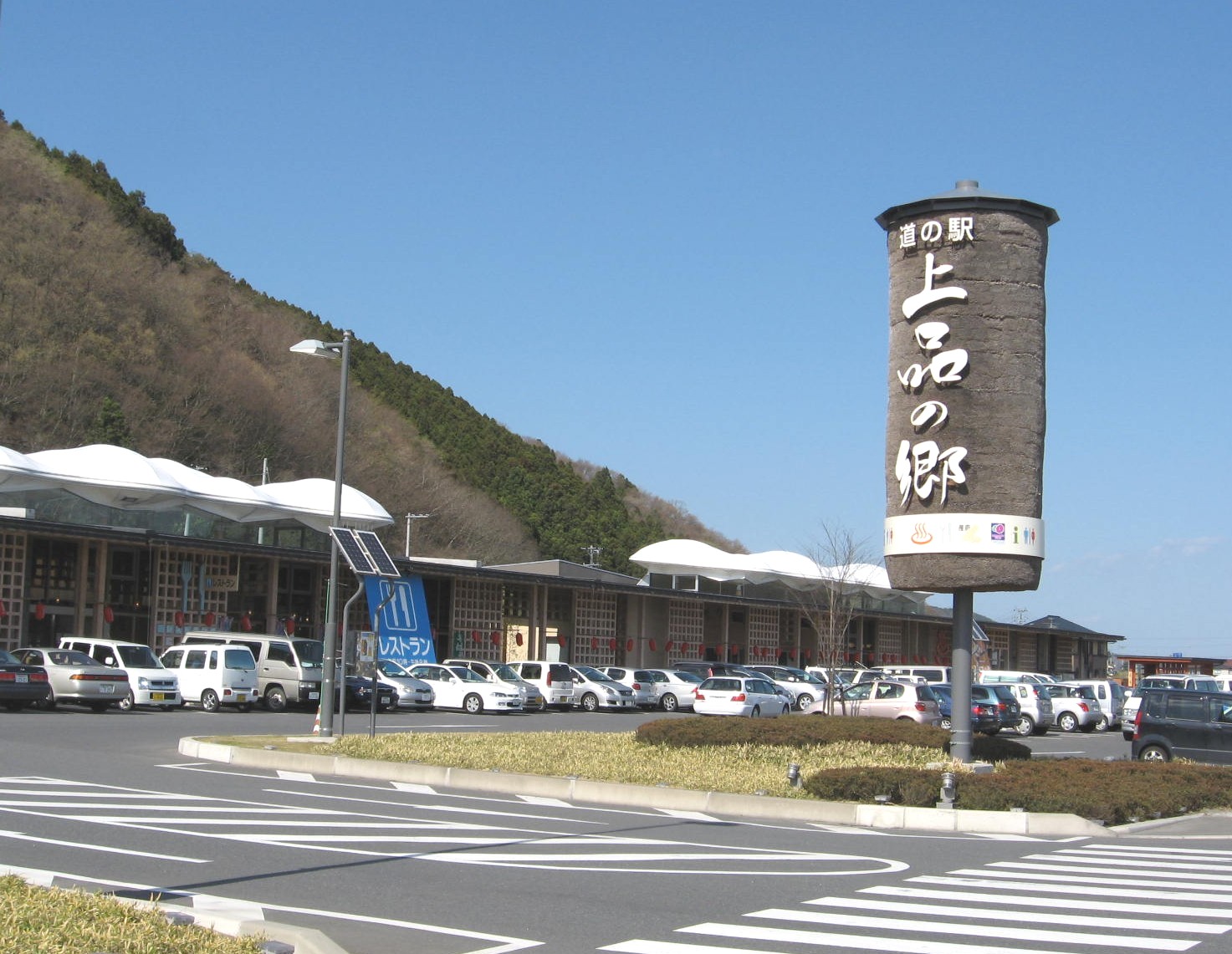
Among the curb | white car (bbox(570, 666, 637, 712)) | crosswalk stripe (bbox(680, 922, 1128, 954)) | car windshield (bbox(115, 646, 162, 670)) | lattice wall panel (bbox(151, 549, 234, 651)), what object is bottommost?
white car (bbox(570, 666, 637, 712))

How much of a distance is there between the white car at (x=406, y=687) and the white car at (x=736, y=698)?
295 inches

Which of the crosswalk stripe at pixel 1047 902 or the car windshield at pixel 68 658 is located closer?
the crosswalk stripe at pixel 1047 902

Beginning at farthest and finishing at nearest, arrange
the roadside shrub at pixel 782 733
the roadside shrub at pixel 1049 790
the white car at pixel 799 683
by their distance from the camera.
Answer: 1. the white car at pixel 799 683
2. the roadside shrub at pixel 782 733
3. the roadside shrub at pixel 1049 790

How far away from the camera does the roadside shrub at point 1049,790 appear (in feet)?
56.0

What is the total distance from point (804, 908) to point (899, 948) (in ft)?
5.16

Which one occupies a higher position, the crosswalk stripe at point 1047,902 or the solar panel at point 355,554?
the solar panel at point 355,554

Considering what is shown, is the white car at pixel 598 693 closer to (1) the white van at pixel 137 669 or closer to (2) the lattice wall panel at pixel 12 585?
(1) the white van at pixel 137 669

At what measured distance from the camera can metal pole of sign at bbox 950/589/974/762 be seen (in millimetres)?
21688

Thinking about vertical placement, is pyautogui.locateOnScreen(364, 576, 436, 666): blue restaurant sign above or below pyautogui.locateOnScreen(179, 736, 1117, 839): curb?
above

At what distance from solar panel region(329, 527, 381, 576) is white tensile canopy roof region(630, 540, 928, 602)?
36.4 meters

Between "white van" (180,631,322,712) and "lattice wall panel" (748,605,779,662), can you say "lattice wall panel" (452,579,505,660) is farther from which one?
"lattice wall panel" (748,605,779,662)

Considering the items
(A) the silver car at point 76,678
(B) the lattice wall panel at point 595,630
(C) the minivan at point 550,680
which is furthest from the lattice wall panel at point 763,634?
(A) the silver car at point 76,678

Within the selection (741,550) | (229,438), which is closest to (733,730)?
(229,438)

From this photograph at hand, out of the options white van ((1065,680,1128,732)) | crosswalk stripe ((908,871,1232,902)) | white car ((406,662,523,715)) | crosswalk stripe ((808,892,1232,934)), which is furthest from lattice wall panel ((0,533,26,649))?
crosswalk stripe ((808,892,1232,934))
